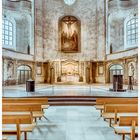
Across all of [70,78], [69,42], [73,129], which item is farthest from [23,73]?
[73,129]

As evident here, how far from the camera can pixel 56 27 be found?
25.4 m

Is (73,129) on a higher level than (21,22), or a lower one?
lower

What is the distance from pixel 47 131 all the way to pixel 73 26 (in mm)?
20295

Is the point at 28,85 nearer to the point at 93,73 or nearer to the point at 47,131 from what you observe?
the point at 47,131

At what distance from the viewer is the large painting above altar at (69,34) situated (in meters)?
25.2

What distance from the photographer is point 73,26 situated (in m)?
25.3

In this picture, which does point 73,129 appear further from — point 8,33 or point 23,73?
point 8,33

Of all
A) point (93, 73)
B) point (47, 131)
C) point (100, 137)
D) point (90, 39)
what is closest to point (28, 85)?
point (47, 131)

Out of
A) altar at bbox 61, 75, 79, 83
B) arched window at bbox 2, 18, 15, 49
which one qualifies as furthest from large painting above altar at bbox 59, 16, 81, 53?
arched window at bbox 2, 18, 15, 49

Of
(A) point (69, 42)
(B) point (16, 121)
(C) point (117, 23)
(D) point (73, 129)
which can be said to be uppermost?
(C) point (117, 23)

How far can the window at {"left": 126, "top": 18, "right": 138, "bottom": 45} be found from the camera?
69.9 feet

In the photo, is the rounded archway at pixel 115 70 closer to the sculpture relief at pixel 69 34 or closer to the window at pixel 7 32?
the sculpture relief at pixel 69 34

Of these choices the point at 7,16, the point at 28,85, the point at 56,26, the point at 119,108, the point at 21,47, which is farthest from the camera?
the point at 56,26

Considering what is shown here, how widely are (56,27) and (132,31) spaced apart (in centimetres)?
842
